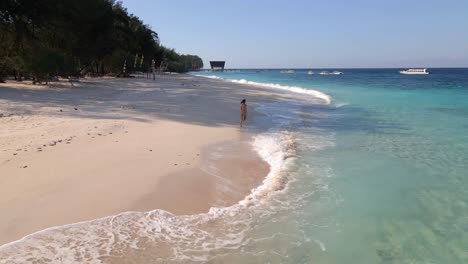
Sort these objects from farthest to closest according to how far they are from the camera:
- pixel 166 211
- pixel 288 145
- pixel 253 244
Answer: pixel 288 145, pixel 166 211, pixel 253 244

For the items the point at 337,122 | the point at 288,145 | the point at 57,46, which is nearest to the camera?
the point at 288,145

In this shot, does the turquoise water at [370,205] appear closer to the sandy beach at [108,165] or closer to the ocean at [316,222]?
the ocean at [316,222]

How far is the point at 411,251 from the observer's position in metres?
5.75

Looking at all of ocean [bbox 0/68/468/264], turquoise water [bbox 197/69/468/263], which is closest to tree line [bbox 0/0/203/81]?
turquoise water [bbox 197/69/468/263]

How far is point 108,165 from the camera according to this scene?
8523mm

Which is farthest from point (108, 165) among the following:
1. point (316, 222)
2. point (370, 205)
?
point (370, 205)

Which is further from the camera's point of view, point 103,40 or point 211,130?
point 103,40

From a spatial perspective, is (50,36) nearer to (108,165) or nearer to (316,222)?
(108,165)

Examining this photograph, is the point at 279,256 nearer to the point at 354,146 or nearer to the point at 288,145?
the point at 288,145

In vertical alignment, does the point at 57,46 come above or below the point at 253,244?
above

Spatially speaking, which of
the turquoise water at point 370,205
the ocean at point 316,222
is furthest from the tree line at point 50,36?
the ocean at point 316,222

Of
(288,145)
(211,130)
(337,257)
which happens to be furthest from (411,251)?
(211,130)

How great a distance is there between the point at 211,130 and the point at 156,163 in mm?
5149

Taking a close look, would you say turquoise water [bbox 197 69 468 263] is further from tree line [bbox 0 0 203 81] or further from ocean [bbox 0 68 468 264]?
tree line [bbox 0 0 203 81]
